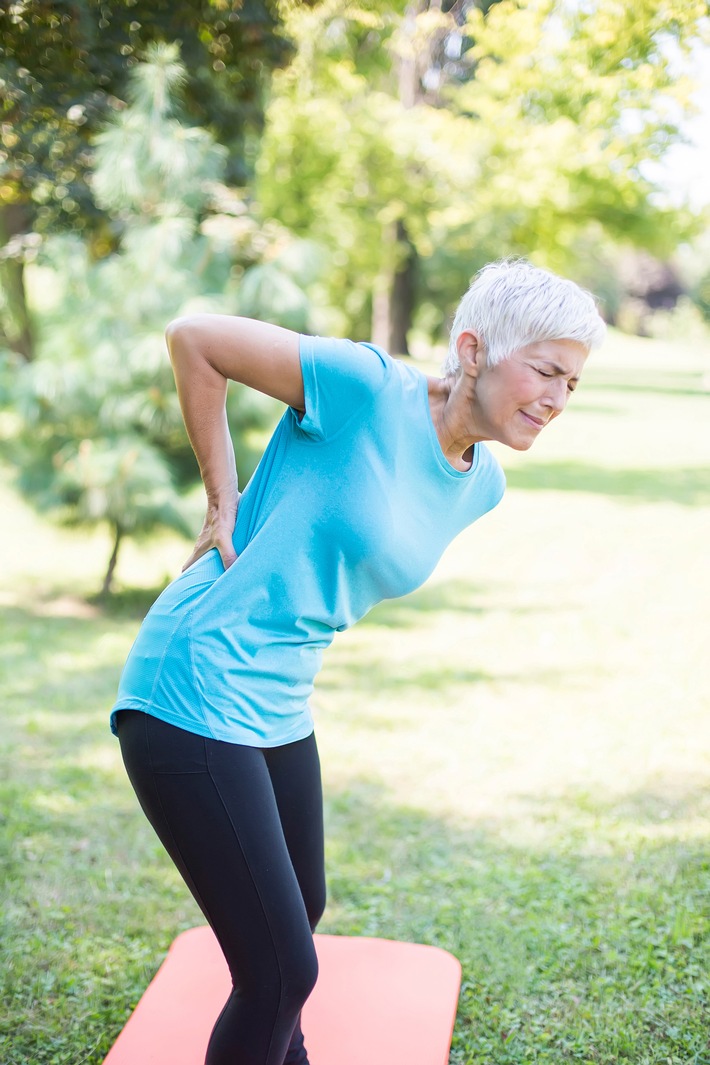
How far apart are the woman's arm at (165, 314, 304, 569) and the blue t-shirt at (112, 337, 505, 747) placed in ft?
0.12

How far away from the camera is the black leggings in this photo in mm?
1554

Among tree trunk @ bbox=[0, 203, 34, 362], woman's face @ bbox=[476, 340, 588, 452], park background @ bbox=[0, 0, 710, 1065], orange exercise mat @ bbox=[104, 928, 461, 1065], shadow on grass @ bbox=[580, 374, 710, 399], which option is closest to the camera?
woman's face @ bbox=[476, 340, 588, 452]

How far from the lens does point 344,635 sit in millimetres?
6285

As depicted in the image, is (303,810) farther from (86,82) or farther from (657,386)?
(657,386)

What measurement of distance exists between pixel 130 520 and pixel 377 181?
11382 millimetres

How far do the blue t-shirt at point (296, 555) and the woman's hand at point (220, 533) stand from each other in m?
0.03

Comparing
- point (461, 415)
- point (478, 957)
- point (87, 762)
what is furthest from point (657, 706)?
point (461, 415)

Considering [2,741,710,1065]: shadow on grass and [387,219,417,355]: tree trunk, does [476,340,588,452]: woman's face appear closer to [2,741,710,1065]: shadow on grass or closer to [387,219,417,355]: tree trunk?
[2,741,710,1065]: shadow on grass

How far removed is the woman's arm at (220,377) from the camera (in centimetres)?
157

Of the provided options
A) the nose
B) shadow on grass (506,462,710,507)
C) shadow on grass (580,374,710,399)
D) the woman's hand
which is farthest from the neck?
shadow on grass (580,374,710,399)

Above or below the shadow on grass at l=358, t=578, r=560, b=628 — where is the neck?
above

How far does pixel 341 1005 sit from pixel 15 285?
5.03 meters

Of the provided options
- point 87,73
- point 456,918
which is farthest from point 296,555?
point 87,73

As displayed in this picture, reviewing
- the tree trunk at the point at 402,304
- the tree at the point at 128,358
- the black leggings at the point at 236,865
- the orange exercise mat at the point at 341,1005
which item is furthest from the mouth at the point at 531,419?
the tree trunk at the point at 402,304
